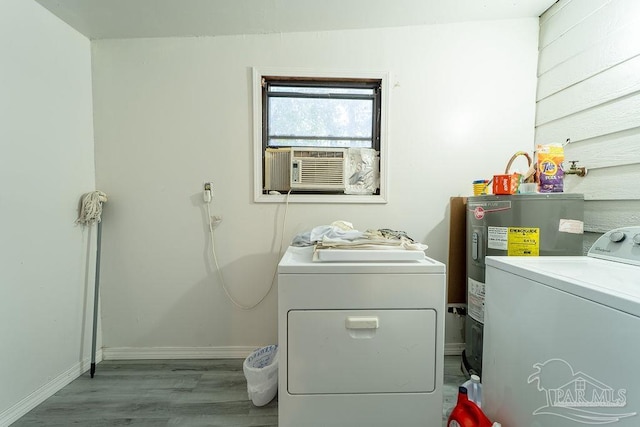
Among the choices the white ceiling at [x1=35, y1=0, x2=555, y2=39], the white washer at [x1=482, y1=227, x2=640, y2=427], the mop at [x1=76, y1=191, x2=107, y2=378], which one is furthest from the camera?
the mop at [x1=76, y1=191, x2=107, y2=378]

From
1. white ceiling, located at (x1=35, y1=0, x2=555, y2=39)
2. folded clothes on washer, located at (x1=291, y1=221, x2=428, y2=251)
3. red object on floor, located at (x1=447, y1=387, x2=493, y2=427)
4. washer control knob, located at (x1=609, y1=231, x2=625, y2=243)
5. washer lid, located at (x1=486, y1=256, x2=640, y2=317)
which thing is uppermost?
white ceiling, located at (x1=35, y1=0, x2=555, y2=39)

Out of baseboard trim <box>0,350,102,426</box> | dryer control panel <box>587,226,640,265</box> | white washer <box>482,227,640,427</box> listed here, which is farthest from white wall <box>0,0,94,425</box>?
dryer control panel <box>587,226,640,265</box>

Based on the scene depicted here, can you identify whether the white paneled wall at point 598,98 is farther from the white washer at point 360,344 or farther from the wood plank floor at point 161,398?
the wood plank floor at point 161,398

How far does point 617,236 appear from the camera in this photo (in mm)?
946

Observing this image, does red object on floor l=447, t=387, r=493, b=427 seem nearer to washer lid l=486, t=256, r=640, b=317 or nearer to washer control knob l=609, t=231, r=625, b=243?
washer lid l=486, t=256, r=640, b=317

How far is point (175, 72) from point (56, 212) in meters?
1.09

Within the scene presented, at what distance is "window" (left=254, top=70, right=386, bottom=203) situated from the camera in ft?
5.34

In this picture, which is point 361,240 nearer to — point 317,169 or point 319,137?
point 317,169

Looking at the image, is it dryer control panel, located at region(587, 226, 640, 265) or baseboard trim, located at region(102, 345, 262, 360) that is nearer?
dryer control panel, located at region(587, 226, 640, 265)

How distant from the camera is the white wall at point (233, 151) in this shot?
62.7 inches

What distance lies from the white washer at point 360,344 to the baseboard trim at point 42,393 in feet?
4.35

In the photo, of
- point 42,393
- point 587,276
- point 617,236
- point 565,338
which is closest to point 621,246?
point 617,236

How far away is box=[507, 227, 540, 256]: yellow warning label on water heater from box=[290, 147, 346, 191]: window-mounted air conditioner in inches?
38.3

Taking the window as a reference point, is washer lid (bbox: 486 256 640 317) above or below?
below
